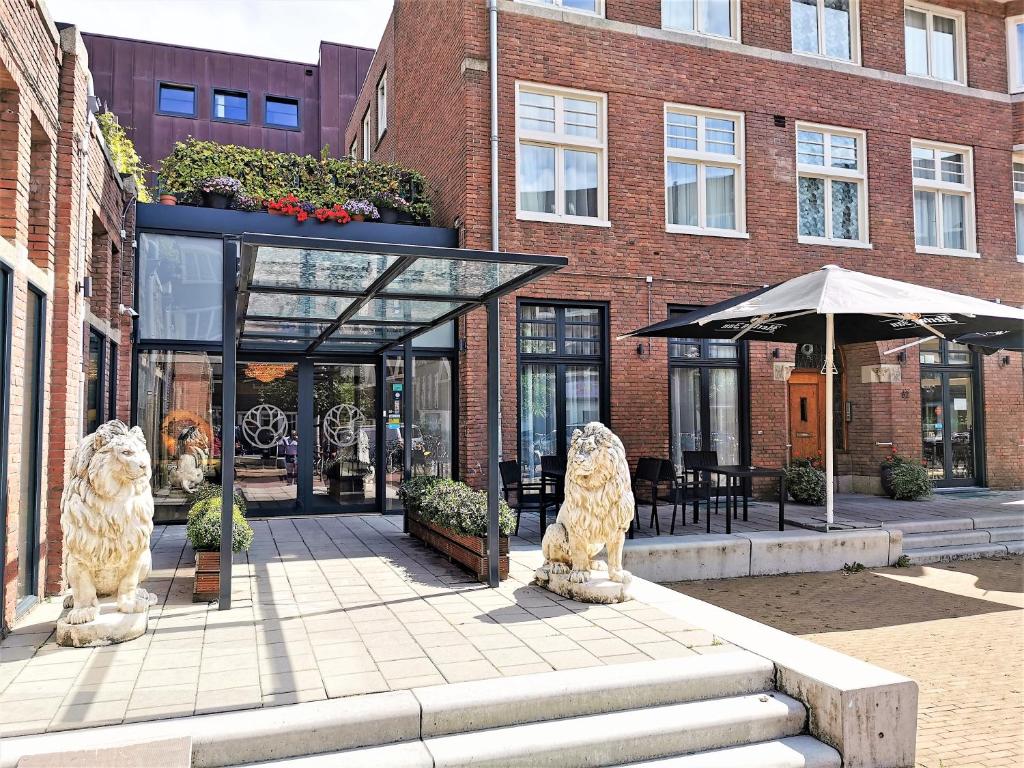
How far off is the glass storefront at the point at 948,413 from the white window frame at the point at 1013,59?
4842 millimetres

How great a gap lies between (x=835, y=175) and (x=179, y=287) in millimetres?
9964

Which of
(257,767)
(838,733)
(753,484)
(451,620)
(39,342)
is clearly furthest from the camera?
(753,484)

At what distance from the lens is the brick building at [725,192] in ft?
34.6

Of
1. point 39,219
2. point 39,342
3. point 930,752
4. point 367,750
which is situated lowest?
point 930,752

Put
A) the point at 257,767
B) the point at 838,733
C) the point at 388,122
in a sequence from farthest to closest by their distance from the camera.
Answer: the point at 388,122 → the point at 838,733 → the point at 257,767

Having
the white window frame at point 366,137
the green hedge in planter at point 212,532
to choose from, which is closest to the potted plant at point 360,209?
the green hedge in planter at point 212,532

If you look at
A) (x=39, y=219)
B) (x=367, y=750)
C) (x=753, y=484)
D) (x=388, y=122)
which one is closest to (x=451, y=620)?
(x=367, y=750)

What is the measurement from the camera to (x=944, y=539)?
8992 millimetres

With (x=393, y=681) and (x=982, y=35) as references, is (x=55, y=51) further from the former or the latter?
(x=982, y=35)

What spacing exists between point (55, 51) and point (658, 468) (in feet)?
22.7

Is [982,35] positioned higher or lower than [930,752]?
higher

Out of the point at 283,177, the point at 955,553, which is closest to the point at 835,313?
the point at 955,553

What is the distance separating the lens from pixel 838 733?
389 centimetres

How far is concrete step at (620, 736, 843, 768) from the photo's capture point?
373cm
